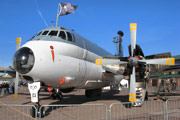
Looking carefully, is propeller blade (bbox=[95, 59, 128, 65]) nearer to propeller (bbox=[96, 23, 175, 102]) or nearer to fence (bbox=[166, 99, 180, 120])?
propeller (bbox=[96, 23, 175, 102])

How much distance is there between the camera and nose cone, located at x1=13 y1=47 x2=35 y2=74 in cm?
853

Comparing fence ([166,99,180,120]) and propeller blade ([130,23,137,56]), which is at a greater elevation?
propeller blade ([130,23,137,56])

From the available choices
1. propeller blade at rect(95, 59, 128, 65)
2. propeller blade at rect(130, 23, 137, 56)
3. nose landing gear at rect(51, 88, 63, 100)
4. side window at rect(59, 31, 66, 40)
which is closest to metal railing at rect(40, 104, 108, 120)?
propeller blade at rect(95, 59, 128, 65)

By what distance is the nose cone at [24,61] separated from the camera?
8.53m

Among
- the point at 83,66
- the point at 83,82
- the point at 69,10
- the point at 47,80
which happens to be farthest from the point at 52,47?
the point at 69,10

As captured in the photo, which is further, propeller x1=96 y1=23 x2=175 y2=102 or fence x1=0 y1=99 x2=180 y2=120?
propeller x1=96 y1=23 x2=175 y2=102

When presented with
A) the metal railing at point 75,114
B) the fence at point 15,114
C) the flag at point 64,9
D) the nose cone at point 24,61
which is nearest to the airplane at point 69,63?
the nose cone at point 24,61

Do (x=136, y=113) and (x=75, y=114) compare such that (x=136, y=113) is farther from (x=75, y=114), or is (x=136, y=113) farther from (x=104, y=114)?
(x=75, y=114)

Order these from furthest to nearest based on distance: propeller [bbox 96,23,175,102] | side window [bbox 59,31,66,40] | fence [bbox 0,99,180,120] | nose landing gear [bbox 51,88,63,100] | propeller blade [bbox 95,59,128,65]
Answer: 1. nose landing gear [bbox 51,88,63,100]
2. propeller blade [bbox 95,59,128,65]
3. propeller [bbox 96,23,175,102]
4. side window [bbox 59,31,66,40]
5. fence [bbox 0,99,180,120]

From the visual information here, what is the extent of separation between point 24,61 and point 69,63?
2761 millimetres

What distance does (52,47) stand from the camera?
9.67 m

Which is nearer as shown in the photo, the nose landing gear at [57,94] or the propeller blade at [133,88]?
the propeller blade at [133,88]

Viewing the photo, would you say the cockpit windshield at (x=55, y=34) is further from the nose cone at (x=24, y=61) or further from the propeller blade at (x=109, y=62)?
the propeller blade at (x=109, y=62)

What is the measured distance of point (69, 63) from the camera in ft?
34.1
